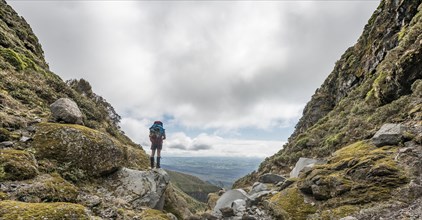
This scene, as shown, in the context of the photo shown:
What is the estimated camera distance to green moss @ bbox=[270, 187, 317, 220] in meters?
10.6

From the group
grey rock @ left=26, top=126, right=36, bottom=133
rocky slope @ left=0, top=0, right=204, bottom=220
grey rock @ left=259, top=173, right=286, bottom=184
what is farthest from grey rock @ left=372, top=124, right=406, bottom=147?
grey rock @ left=26, top=126, right=36, bottom=133

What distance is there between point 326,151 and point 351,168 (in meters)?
9.55

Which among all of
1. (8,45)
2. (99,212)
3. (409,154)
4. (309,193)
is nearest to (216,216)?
(309,193)

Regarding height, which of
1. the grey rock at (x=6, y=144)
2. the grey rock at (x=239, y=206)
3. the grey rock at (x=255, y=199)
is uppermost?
the grey rock at (x=6, y=144)

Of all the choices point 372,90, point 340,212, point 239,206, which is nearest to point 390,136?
point 340,212

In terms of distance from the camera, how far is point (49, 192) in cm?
762

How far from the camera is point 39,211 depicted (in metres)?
6.02

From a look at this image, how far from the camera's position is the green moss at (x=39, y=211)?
5610 millimetres

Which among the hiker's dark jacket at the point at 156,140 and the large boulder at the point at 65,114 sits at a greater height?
the large boulder at the point at 65,114

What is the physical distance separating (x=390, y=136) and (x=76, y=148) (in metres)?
15.2

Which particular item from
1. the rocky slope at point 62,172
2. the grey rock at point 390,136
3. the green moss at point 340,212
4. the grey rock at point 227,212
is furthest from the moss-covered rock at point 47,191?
the grey rock at point 390,136

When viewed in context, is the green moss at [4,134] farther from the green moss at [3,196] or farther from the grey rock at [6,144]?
the green moss at [3,196]

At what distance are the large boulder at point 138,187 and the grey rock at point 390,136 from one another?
460 inches

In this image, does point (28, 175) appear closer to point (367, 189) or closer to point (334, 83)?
point (367, 189)
